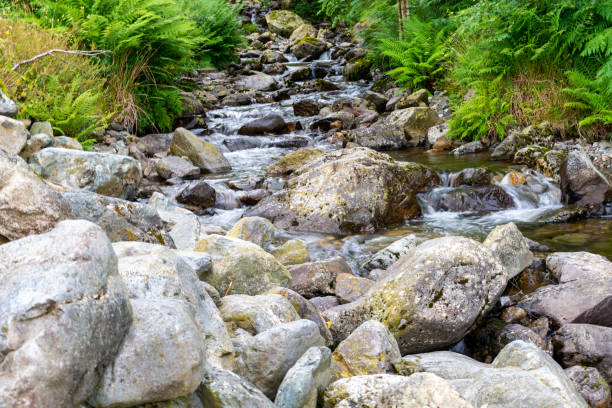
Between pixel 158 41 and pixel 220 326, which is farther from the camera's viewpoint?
pixel 158 41

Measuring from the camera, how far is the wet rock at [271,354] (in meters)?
2.33

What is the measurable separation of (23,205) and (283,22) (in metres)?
24.9

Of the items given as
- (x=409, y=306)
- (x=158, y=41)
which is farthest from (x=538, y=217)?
(x=158, y=41)

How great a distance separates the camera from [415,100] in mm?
11938

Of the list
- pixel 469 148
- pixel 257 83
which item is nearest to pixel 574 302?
pixel 469 148

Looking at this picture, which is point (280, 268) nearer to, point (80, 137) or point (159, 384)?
point (159, 384)

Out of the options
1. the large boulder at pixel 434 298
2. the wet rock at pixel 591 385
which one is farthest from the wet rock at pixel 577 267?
the wet rock at pixel 591 385

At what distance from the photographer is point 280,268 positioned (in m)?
3.90

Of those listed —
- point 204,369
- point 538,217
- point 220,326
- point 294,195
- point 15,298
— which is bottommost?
point 538,217

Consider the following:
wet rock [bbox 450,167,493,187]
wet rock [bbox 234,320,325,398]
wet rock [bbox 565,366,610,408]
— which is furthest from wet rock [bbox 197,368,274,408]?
wet rock [bbox 450,167,493,187]

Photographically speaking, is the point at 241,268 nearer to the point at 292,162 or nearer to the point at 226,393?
the point at 226,393

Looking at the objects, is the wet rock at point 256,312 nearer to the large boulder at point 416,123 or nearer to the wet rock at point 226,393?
the wet rock at point 226,393

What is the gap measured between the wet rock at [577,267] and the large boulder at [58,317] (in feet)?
12.7

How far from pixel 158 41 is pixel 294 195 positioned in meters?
5.22
